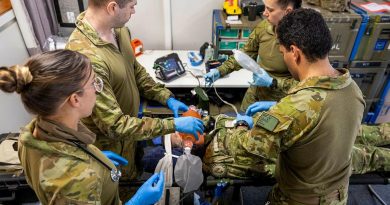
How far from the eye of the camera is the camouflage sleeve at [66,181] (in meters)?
0.84

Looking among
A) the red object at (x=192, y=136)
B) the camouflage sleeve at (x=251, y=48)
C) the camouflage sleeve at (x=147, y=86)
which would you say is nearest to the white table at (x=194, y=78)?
the camouflage sleeve at (x=251, y=48)

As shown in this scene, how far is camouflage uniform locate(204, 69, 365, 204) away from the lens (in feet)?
3.51

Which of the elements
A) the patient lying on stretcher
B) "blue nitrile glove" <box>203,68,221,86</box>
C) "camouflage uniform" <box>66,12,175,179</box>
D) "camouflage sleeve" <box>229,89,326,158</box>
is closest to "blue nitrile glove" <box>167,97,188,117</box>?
the patient lying on stretcher

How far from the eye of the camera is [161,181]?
131 centimetres

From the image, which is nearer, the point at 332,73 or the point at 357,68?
the point at 332,73

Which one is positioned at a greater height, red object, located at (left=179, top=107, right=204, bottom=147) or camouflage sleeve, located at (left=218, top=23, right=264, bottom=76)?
camouflage sleeve, located at (left=218, top=23, right=264, bottom=76)

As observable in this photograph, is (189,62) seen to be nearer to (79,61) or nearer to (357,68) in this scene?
(357,68)

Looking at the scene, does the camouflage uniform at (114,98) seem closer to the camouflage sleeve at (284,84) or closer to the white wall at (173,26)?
the camouflage sleeve at (284,84)

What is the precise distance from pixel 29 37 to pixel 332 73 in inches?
96.6

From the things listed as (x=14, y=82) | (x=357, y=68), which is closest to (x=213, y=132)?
(x=14, y=82)

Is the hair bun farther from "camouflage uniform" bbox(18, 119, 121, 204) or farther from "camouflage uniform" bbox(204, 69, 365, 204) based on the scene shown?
"camouflage uniform" bbox(204, 69, 365, 204)

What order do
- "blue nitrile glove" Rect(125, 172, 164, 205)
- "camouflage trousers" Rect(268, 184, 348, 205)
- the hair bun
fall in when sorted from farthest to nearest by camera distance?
1. "camouflage trousers" Rect(268, 184, 348, 205)
2. "blue nitrile glove" Rect(125, 172, 164, 205)
3. the hair bun

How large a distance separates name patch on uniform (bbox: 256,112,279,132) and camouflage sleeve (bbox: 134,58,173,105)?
89 centimetres

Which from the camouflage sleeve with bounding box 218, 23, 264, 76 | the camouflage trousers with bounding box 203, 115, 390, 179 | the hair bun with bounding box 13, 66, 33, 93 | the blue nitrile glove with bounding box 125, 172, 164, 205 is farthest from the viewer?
the camouflage sleeve with bounding box 218, 23, 264, 76
